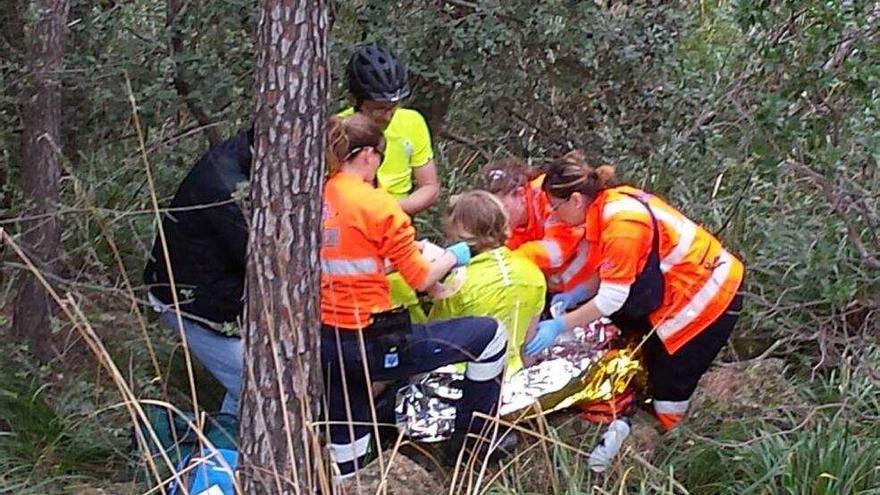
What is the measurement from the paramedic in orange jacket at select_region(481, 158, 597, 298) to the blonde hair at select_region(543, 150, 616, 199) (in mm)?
262

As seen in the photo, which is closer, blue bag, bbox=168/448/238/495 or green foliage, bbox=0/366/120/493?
blue bag, bbox=168/448/238/495

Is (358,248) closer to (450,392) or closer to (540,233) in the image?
(450,392)

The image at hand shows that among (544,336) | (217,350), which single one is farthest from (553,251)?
(217,350)

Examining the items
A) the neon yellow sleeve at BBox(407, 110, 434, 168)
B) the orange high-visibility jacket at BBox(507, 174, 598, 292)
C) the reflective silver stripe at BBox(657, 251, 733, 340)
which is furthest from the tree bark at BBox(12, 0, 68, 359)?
the reflective silver stripe at BBox(657, 251, 733, 340)

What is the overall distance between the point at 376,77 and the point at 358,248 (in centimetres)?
81

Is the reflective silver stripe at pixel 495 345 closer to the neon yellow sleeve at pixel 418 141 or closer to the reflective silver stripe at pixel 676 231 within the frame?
the reflective silver stripe at pixel 676 231

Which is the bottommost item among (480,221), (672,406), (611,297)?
(672,406)

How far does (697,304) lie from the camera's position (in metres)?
4.71

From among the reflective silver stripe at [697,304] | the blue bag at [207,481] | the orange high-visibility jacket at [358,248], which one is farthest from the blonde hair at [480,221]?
the blue bag at [207,481]

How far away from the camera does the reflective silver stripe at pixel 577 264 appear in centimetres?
508

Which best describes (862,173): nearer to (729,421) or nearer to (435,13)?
(729,421)

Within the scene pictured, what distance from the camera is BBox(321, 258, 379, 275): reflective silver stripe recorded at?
13.8ft

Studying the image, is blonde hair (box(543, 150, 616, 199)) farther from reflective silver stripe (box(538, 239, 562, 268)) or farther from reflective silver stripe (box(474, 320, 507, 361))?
reflective silver stripe (box(474, 320, 507, 361))

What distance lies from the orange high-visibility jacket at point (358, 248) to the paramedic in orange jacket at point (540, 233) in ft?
2.73
